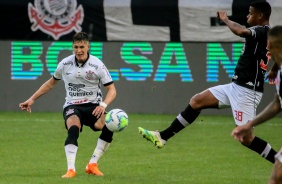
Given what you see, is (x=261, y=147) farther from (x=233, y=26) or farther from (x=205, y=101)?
(x=233, y=26)

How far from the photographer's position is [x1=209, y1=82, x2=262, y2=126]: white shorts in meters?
11.3

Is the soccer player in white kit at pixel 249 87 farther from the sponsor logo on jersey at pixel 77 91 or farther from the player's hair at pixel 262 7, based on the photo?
the sponsor logo on jersey at pixel 77 91

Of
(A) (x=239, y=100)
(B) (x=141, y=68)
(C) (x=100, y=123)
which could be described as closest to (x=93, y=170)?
(C) (x=100, y=123)

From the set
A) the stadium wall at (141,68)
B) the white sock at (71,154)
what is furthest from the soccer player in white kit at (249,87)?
the stadium wall at (141,68)

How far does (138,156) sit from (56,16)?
869 centimetres

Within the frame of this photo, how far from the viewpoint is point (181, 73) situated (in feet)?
73.3

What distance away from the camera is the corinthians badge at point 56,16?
21984mm

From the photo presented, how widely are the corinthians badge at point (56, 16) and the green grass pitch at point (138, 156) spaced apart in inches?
→ 104

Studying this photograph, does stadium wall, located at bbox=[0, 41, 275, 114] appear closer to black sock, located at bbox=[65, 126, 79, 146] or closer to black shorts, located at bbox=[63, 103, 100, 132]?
black shorts, located at bbox=[63, 103, 100, 132]

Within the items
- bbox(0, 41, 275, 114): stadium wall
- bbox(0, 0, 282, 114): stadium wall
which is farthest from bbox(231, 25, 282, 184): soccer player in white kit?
bbox(0, 41, 275, 114): stadium wall

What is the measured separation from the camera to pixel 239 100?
1138cm

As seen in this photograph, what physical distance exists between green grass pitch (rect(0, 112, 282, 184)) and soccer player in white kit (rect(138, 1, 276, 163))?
2.42ft

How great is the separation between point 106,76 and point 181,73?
10651 mm

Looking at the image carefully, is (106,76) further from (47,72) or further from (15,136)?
(47,72)
